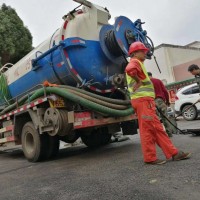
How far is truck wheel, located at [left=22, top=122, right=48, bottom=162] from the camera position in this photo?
628 centimetres

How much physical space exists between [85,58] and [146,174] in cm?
271

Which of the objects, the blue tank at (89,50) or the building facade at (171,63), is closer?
the blue tank at (89,50)

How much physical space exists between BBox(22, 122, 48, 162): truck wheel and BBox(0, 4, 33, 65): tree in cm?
1217

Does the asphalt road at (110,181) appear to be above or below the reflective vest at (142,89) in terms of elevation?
below

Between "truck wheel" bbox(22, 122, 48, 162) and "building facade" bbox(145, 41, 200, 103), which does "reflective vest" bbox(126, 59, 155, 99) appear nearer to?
"truck wheel" bbox(22, 122, 48, 162)

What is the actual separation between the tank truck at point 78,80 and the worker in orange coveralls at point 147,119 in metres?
0.96

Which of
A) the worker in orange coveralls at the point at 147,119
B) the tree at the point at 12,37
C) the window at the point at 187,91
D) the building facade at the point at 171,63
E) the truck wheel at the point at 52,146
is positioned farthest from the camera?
the building facade at the point at 171,63

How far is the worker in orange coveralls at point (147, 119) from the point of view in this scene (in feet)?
14.8

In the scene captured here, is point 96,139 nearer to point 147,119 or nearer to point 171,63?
point 147,119

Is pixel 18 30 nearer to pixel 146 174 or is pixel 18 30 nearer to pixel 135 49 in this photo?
pixel 135 49

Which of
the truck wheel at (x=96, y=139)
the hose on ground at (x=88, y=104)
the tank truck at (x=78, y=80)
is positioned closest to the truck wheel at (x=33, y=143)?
the tank truck at (x=78, y=80)

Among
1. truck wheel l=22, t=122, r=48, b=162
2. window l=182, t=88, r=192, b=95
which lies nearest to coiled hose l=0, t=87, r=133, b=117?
truck wheel l=22, t=122, r=48, b=162

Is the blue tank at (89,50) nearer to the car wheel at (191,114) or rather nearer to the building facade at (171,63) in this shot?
the car wheel at (191,114)

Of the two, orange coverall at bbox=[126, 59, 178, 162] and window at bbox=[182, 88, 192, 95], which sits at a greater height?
window at bbox=[182, 88, 192, 95]
